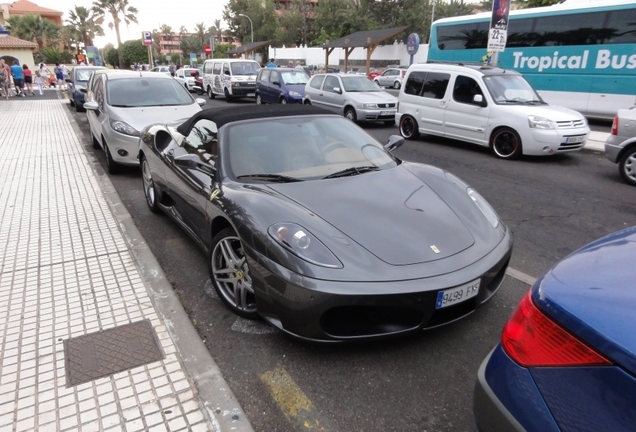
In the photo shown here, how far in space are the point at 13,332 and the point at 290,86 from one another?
15.0m

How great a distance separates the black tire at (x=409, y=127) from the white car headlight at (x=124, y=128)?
22.2 feet

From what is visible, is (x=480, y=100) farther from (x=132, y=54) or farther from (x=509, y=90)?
(x=132, y=54)

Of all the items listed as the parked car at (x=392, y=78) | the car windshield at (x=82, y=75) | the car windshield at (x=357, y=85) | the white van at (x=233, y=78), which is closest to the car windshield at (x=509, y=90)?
the car windshield at (x=357, y=85)

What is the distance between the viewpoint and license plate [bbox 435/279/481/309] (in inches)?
99.6

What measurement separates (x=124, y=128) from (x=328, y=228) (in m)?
5.69

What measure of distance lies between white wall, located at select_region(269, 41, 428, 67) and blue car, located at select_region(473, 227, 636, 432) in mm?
41321

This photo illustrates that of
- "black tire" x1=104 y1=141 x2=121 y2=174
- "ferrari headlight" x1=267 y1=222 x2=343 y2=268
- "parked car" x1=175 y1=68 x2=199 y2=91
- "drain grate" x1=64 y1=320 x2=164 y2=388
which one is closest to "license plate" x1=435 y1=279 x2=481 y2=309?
"ferrari headlight" x1=267 y1=222 x2=343 y2=268

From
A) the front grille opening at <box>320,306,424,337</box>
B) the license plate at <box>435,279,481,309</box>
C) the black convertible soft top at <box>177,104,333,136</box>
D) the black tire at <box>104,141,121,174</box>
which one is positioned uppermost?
the black convertible soft top at <box>177,104,333,136</box>

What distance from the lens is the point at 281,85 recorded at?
55.9 feet

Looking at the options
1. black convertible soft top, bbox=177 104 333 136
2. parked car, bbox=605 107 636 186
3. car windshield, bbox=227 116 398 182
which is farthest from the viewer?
parked car, bbox=605 107 636 186

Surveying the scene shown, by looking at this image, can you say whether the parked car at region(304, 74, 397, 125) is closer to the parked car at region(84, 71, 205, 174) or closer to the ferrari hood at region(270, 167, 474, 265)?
the parked car at region(84, 71, 205, 174)

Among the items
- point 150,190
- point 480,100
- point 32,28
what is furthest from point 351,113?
point 32,28

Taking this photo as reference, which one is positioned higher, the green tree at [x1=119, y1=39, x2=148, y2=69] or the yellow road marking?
the green tree at [x1=119, y1=39, x2=148, y2=69]

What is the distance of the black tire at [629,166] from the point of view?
6.95 meters
